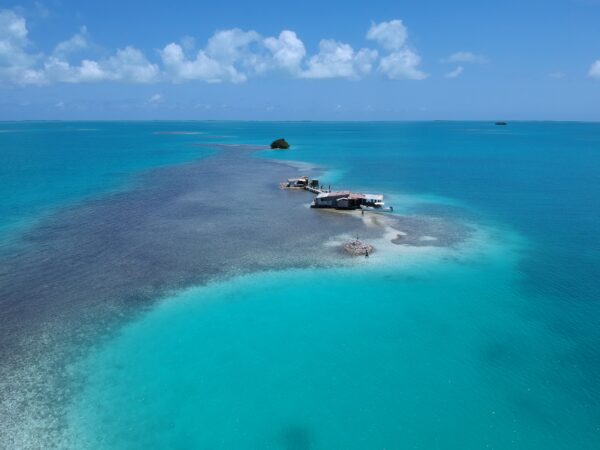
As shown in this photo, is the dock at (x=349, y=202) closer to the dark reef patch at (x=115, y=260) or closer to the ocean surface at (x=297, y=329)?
the dark reef patch at (x=115, y=260)

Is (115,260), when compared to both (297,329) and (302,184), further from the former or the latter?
(302,184)

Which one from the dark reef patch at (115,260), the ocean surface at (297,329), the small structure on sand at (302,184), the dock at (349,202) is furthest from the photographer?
the small structure on sand at (302,184)

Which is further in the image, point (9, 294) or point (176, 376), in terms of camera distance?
point (9, 294)

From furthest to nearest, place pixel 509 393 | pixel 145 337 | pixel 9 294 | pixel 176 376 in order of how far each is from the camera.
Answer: pixel 9 294 → pixel 145 337 → pixel 176 376 → pixel 509 393

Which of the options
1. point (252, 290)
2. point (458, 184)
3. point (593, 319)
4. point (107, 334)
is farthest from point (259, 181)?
point (593, 319)

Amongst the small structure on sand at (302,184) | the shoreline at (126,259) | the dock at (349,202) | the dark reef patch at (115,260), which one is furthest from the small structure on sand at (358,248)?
the small structure on sand at (302,184)

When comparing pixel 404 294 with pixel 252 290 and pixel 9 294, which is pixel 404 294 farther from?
pixel 9 294

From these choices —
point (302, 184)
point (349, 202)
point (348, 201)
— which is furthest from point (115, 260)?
point (302, 184)

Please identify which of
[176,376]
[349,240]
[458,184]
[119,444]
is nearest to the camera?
[119,444]
